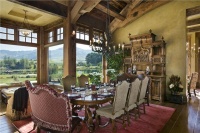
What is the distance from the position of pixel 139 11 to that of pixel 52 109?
5624mm

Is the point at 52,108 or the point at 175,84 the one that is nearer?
the point at 52,108

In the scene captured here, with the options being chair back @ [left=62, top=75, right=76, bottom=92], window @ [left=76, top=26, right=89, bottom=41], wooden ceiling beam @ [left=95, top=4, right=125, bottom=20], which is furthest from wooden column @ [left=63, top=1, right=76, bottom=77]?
wooden ceiling beam @ [left=95, top=4, right=125, bottom=20]

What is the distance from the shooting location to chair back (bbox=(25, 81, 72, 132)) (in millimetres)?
1868

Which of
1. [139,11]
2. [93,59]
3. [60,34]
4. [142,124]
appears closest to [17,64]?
[60,34]

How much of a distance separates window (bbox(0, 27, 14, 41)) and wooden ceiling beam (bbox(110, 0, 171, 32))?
4.36 m

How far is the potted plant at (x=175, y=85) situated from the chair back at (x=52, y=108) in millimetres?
4355

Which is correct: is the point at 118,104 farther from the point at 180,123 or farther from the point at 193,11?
the point at 193,11

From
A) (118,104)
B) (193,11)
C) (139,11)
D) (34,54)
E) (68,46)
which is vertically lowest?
(118,104)

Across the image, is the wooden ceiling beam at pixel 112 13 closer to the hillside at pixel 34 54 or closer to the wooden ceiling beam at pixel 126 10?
the wooden ceiling beam at pixel 126 10

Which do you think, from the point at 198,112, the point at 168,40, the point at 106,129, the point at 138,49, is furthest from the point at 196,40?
the point at 106,129

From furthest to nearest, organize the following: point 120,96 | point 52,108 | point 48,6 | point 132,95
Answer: point 48,6 → point 132,95 → point 120,96 → point 52,108

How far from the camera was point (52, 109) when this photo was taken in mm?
1933

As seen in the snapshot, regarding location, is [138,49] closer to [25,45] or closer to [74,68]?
[74,68]

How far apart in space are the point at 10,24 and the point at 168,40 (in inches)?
242
